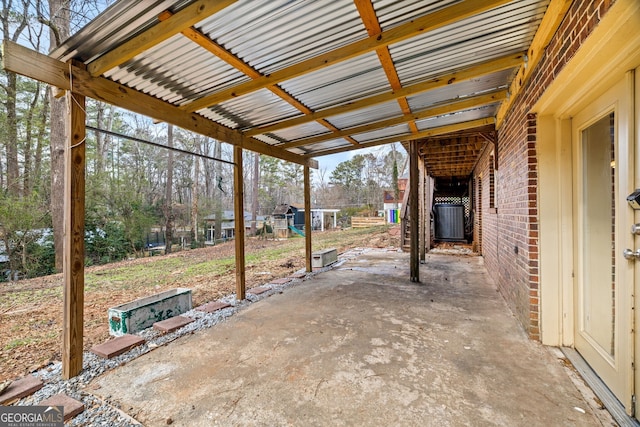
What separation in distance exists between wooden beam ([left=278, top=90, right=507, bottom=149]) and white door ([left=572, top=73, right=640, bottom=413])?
1136 millimetres

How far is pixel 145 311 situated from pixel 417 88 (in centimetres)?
369

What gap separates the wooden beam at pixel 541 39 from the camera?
165 cm

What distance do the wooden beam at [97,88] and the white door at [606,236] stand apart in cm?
349

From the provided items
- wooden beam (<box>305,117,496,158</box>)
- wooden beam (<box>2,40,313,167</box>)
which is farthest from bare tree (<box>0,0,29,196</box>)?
wooden beam (<box>305,117,496,158</box>)

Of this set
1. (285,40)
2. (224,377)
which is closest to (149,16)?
(285,40)

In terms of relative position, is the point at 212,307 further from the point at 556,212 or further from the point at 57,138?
the point at 57,138

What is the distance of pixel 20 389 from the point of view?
183 cm

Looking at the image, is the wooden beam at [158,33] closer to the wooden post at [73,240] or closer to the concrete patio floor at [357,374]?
the wooden post at [73,240]

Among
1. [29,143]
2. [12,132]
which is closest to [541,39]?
[12,132]

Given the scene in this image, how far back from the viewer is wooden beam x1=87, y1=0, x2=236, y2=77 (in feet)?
4.90

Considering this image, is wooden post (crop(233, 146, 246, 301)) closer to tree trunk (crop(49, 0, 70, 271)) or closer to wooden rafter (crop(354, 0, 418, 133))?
wooden rafter (crop(354, 0, 418, 133))

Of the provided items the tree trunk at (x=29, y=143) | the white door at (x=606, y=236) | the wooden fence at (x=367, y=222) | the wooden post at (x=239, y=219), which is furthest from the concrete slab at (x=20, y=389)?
the wooden fence at (x=367, y=222)

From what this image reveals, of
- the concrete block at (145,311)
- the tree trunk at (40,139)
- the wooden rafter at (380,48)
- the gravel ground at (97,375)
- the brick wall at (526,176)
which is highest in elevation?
the tree trunk at (40,139)

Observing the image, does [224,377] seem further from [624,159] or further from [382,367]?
[624,159]
